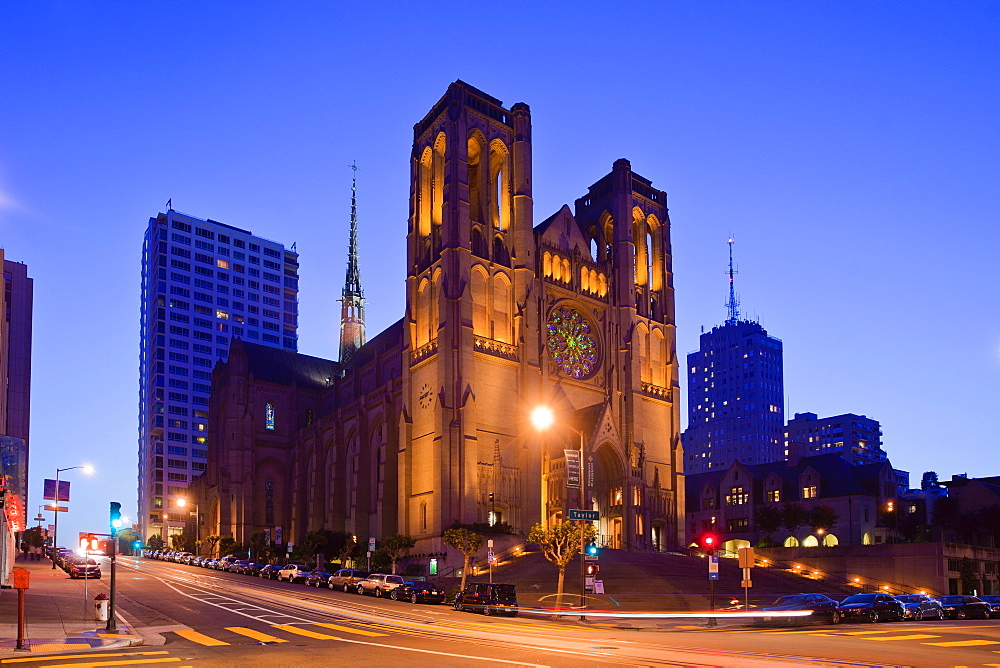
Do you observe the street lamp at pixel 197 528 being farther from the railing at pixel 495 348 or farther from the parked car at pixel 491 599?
the parked car at pixel 491 599

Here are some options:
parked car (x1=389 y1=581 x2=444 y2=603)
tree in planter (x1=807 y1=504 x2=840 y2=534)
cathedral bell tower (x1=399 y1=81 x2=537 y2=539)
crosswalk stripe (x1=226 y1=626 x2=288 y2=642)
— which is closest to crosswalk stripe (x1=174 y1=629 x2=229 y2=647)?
crosswalk stripe (x1=226 y1=626 x2=288 y2=642)

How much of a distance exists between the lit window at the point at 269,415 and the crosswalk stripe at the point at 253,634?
75.5 m

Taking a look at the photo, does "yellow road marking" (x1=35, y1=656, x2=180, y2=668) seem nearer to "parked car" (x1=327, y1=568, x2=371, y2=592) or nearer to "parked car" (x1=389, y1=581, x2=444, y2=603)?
"parked car" (x1=389, y1=581, x2=444, y2=603)

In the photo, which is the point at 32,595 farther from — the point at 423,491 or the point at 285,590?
the point at 423,491

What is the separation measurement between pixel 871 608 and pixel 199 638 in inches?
989

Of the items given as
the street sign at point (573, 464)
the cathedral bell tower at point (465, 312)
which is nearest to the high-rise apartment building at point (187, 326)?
the cathedral bell tower at point (465, 312)

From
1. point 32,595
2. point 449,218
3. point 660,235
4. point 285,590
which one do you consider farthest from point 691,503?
point 32,595

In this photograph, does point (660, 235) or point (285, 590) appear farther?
point (660, 235)

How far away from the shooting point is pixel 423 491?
67.2 m

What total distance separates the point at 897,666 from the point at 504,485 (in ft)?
165

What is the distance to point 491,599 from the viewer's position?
37.2 m

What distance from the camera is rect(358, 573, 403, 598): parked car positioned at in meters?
46.4

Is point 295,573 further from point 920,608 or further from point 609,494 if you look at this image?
point 920,608

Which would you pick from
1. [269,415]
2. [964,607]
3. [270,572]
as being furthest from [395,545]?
[269,415]
